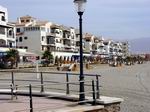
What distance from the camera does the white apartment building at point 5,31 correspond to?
88812 millimetres

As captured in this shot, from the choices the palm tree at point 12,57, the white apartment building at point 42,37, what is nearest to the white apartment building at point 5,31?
the white apartment building at point 42,37

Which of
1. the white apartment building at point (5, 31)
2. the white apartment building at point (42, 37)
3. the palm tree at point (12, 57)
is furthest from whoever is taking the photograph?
the white apartment building at point (42, 37)

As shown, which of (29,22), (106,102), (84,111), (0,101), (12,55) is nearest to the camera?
(84,111)

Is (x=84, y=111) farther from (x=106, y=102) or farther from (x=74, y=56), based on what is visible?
(x=74, y=56)

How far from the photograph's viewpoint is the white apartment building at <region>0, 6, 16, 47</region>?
8881 centimetres

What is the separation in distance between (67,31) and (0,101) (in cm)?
12218

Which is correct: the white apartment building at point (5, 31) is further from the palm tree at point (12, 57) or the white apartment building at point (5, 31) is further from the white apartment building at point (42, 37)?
the palm tree at point (12, 57)

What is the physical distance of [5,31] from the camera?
91062mm

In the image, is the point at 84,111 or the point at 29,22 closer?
the point at 84,111

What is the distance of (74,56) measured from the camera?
125688mm

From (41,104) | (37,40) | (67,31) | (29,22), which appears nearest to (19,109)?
(41,104)

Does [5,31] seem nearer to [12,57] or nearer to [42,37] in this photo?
[12,57]

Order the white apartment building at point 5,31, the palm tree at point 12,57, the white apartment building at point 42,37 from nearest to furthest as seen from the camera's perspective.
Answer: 1. the palm tree at point 12,57
2. the white apartment building at point 5,31
3. the white apartment building at point 42,37

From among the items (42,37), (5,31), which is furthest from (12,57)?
(42,37)
